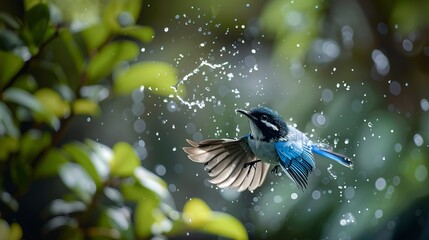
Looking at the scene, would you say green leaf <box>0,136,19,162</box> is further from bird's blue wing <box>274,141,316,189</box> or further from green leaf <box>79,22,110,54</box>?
bird's blue wing <box>274,141,316,189</box>

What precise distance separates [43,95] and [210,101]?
1.72 ft

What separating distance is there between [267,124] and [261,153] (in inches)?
1.5

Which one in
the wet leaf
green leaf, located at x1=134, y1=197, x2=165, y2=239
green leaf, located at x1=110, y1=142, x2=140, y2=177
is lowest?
the wet leaf

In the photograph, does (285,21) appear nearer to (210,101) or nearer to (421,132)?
(210,101)

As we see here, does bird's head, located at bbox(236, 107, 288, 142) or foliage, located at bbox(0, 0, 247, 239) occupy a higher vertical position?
bird's head, located at bbox(236, 107, 288, 142)

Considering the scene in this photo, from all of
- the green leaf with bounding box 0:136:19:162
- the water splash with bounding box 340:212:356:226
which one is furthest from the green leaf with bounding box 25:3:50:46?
the water splash with bounding box 340:212:356:226

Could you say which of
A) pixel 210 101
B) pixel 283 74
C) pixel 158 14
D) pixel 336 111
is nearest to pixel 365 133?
pixel 336 111

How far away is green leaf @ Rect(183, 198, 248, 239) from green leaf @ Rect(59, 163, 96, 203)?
113 mm

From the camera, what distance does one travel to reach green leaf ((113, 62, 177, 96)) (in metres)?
0.85

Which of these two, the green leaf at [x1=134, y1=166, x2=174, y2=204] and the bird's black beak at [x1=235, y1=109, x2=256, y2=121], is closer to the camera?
the bird's black beak at [x1=235, y1=109, x2=256, y2=121]

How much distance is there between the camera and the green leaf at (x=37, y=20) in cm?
71

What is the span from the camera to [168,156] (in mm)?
1351

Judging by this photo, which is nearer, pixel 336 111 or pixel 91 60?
pixel 91 60

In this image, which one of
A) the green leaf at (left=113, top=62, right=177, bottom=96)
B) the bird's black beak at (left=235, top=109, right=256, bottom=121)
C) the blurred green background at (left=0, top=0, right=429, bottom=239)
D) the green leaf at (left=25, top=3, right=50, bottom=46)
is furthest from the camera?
the blurred green background at (left=0, top=0, right=429, bottom=239)
